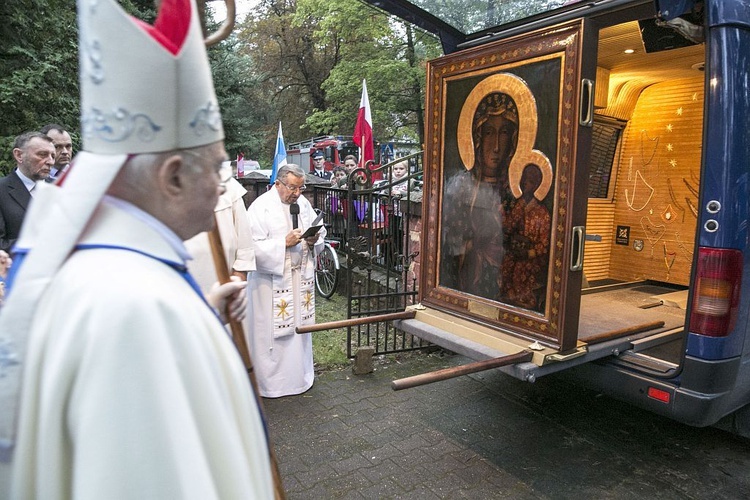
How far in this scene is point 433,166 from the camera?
4195 millimetres

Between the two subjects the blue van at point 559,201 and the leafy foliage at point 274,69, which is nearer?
the blue van at point 559,201

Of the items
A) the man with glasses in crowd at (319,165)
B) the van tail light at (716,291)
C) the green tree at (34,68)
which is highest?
the green tree at (34,68)

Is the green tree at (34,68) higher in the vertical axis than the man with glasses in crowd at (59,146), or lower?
higher

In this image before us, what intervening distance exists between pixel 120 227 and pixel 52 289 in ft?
0.55

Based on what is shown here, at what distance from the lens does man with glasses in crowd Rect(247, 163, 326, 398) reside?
15.8 feet

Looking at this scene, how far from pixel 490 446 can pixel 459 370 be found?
4.06ft

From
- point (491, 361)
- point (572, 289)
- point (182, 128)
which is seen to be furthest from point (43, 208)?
point (572, 289)

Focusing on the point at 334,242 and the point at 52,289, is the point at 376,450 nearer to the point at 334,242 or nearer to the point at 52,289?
the point at 52,289

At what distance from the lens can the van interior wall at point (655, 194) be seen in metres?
5.98

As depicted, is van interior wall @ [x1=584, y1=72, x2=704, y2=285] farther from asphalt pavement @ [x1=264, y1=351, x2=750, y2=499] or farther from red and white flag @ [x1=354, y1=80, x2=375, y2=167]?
red and white flag @ [x1=354, y1=80, x2=375, y2=167]

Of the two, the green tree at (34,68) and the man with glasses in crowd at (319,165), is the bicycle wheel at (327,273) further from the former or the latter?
the man with glasses in crowd at (319,165)

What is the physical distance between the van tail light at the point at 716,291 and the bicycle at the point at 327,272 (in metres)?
5.94

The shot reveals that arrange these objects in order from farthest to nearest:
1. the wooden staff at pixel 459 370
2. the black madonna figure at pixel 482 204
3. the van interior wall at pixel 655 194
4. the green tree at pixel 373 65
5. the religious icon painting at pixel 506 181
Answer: the green tree at pixel 373 65
the van interior wall at pixel 655 194
the black madonna figure at pixel 482 204
the religious icon painting at pixel 506 181
the wooden staff at pixel 459 370

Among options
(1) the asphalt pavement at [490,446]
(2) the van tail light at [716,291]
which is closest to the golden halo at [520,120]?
(2) the van tail light at [716,291]
